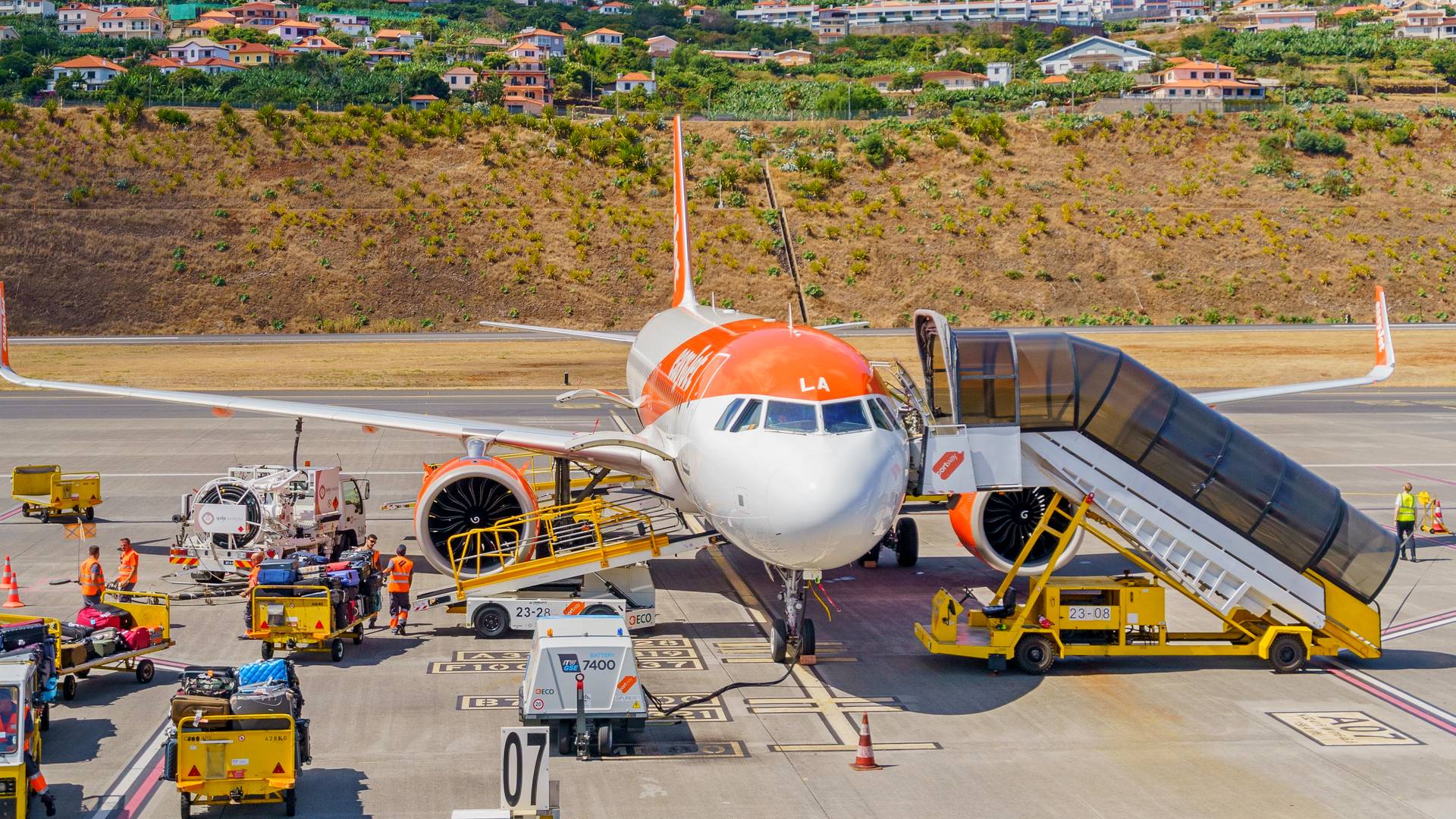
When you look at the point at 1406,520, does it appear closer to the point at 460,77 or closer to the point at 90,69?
the point at 460,77

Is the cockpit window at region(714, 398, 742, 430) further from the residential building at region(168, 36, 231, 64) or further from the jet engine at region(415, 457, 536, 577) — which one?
the residential building at region(168, 36, 231, 64)

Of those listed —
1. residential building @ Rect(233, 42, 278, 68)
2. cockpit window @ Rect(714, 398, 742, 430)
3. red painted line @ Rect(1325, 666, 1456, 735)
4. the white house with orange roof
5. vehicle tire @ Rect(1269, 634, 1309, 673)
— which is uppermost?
residential building @ Rect(233, 42, 278, 68)

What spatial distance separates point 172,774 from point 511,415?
36782 mm

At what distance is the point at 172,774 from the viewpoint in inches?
634

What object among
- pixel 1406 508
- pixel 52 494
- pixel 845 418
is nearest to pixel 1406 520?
pixel 1406 508

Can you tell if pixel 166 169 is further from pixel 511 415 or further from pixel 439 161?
pixel 511 415

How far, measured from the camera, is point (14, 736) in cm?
1558

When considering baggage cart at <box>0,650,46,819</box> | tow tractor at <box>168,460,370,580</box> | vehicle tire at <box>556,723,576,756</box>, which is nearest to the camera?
baggage cart at <box>0,650,46,819</box>

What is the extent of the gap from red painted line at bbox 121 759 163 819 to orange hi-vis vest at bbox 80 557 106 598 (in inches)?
243

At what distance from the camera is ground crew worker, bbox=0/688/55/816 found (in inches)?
613

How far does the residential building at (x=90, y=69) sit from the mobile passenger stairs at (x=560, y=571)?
143 m

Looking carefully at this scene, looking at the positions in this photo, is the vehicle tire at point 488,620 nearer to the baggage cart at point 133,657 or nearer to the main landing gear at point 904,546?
the baggage cart at point 133,657

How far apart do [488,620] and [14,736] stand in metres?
9.93

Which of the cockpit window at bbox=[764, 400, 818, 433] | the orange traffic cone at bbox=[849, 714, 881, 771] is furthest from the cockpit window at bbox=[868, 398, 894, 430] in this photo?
the orange traffic cone at bbox=[849, 714, 881, 771]
